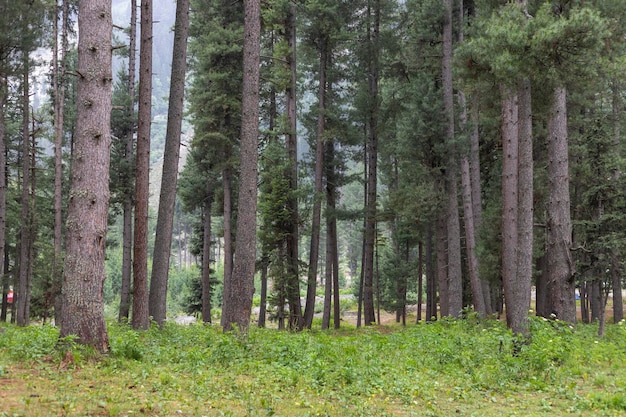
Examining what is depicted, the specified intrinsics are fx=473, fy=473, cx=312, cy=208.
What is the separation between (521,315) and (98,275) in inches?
278

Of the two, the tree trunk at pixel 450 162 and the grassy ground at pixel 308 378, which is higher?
the tree trunk at pixel 450 162

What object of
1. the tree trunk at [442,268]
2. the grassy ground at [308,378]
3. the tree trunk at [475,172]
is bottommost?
the grassy ground at [308,378]

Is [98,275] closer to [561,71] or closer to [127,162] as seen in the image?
[561,71]

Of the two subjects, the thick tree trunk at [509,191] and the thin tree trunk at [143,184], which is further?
the thick tree trunk at [509,191]

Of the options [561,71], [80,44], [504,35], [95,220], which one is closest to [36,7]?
[80,44]

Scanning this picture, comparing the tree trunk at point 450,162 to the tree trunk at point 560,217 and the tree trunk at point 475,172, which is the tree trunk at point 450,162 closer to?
the tree trunk at point 475,172

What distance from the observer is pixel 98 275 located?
20.0 feet

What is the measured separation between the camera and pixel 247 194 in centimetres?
948

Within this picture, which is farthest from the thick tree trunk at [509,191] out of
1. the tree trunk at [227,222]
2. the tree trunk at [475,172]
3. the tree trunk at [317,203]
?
the tree trunk at [227,222]

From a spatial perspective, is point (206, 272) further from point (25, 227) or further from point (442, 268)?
point (442, 268)

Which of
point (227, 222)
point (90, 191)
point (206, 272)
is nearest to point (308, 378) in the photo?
point (90, 191)

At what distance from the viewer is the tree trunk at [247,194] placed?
9.31 meters

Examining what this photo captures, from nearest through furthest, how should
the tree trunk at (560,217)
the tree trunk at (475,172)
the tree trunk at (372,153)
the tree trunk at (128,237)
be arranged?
the tree trunk at (560,217)
the tree trunk at (475,172)
the tree trunk at (128,237)
the tree trunk at (372,153)

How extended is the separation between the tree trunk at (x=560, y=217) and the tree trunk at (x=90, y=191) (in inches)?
352
